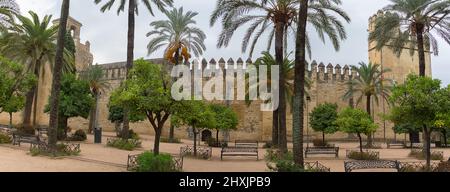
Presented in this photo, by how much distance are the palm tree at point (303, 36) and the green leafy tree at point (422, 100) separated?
3.95m

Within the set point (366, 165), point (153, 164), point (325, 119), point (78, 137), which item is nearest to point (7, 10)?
point (78, 137)

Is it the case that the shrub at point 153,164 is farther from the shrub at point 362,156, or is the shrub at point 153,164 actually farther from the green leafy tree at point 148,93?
the shrub at point 362,156

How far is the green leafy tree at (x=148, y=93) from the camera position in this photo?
43.2 feet

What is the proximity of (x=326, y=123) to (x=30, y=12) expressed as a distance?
22106mm

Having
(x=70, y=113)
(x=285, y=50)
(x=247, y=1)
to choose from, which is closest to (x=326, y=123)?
(x=285, y=50)

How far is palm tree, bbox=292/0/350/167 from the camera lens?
12344 millimetres

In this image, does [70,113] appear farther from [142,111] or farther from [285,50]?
[285,50]

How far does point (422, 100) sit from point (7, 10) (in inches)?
776

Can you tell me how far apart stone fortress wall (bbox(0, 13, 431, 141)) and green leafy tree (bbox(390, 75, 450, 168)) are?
22.4 m

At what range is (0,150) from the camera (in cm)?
1522

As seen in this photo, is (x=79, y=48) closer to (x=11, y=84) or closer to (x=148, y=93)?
(x=11, y=84)

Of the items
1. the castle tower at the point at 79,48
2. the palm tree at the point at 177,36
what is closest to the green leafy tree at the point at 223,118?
the palm tree at the point at 177,36
